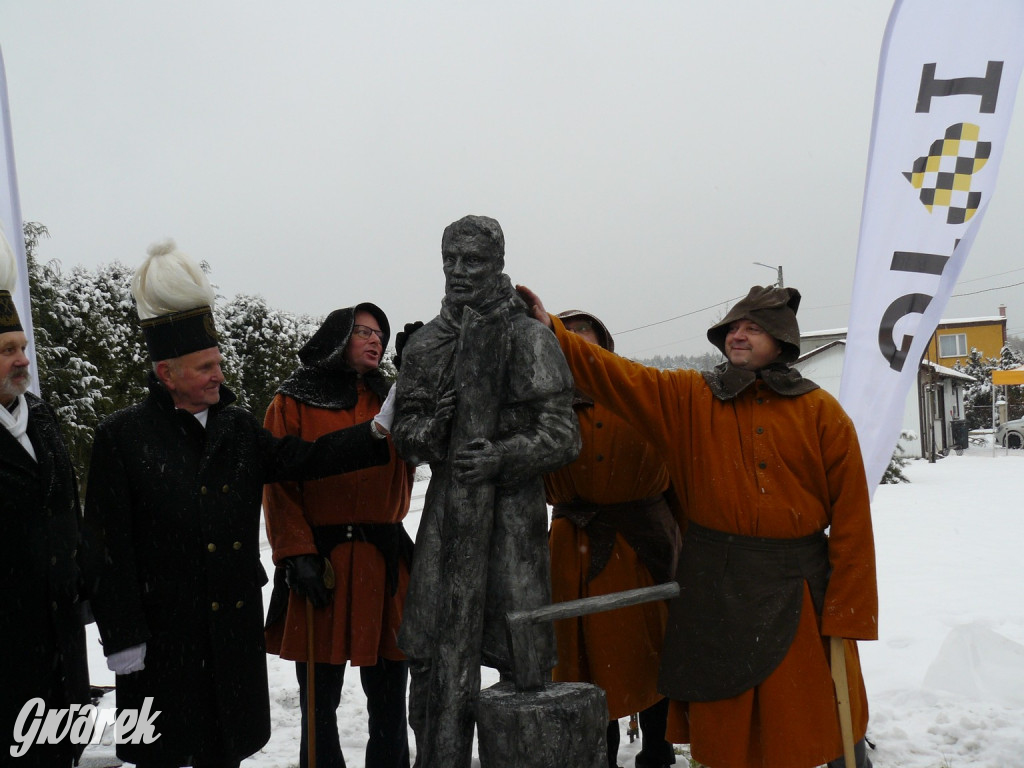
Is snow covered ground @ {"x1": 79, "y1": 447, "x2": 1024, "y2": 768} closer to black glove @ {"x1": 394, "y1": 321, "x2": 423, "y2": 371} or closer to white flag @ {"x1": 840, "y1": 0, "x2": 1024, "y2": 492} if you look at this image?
white flag @ {"x1": 840, "y1": 0, "x2": 1024, "y2": 492}

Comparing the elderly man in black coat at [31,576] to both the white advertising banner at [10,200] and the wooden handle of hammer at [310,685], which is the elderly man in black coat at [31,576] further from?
the white advertising banner at [10,200]

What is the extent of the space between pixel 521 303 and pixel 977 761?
10.8 ft

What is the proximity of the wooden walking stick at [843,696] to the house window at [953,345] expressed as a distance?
4760cm

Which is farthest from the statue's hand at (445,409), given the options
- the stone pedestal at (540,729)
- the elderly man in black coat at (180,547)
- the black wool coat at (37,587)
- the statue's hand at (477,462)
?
the black wool coat at (37,587)

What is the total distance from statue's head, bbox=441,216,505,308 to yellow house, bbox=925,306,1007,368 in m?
46.4

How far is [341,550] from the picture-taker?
333 centimetres

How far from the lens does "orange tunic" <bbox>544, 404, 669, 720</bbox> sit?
327 centimetres

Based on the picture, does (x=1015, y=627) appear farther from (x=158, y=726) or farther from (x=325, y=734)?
(x=158, y=726)

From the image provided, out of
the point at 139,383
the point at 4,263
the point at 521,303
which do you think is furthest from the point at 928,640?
the point at 139,383

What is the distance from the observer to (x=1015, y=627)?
6043 millimetres

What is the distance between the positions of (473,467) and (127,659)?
1316mm

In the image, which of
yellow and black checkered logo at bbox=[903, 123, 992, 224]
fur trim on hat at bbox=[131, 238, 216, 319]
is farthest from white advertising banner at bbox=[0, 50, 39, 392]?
yellow and black checkered logo at bbox=[903, 123, 992, 224]

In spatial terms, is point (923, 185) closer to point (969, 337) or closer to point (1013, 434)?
point (1013, 434)

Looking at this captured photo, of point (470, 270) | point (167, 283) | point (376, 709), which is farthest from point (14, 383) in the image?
point (376, 709)
